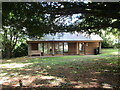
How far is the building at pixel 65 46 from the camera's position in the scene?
1742 centimetres

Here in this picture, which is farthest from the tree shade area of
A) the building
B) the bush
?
the bush

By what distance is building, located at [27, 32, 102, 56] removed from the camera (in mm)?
17422

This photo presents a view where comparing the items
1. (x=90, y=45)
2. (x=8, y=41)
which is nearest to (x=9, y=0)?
(x=8, y=41)

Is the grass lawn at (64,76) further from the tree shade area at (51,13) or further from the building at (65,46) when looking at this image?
the building at (65,46)

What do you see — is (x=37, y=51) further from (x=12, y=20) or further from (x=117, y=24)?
(x=117, y=24)

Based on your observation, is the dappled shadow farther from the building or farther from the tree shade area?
the building

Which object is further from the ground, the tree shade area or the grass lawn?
the tree shade area

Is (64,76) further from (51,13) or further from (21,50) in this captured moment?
(21,50)

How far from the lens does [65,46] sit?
19.0m

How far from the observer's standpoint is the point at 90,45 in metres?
19.1

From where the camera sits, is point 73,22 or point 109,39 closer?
point 73,22

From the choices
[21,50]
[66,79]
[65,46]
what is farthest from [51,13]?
[21,50]

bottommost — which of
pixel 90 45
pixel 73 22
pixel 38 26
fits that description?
pixel 90 45

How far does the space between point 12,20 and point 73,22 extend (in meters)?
3.71
